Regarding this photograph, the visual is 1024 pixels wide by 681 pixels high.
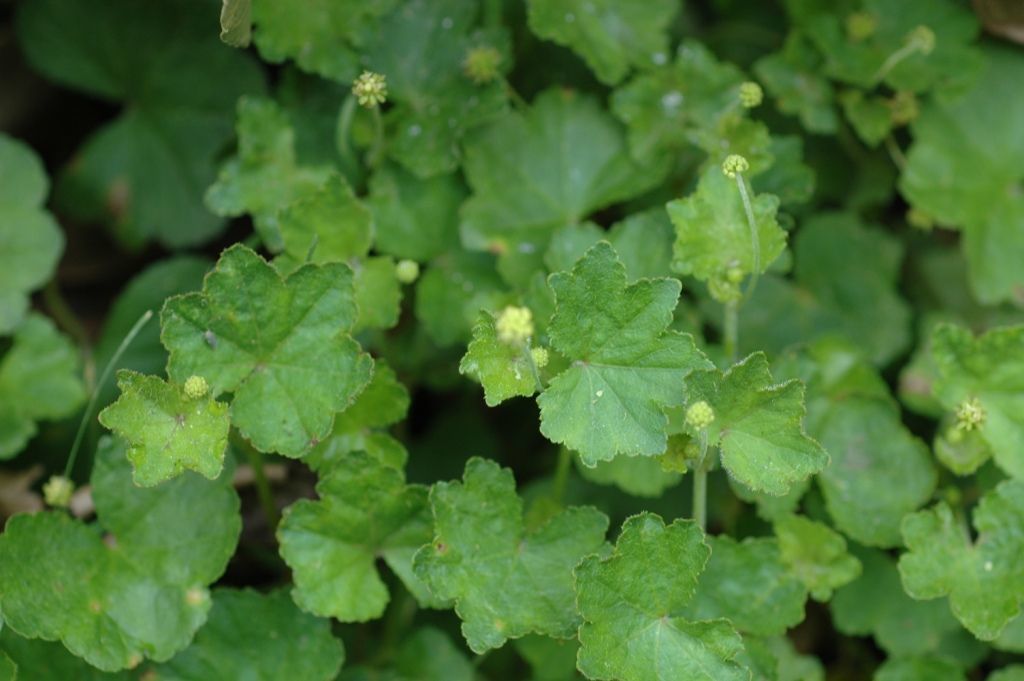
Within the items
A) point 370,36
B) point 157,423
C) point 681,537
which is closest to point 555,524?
point 681,537

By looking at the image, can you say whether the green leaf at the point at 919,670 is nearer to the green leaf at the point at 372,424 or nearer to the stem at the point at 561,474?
the stem at the point at 561,474

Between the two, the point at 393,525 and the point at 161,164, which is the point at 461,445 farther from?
the point at 161,164

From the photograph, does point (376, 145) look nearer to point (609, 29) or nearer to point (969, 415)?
point (609, 29)

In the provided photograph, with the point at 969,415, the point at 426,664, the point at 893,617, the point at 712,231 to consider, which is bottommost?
the point at 893,617

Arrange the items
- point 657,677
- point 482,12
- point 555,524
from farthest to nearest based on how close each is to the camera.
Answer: point 482,12 → point 555,524 → point 657,677

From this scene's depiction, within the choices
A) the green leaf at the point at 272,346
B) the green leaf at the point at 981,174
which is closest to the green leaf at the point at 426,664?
the green leaf at the point at 272,346

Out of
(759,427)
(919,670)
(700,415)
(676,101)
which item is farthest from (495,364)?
(919,670)
